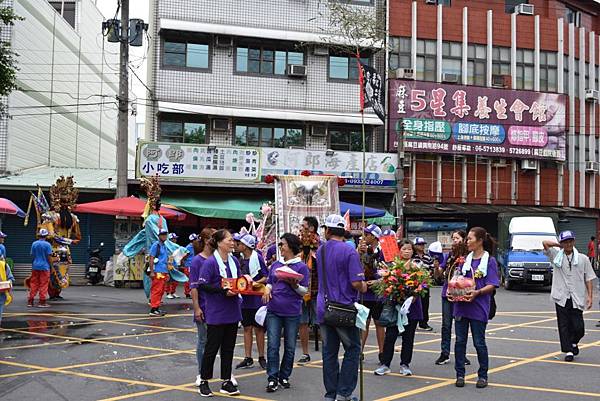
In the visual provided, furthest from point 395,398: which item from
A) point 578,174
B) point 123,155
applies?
point 578,174

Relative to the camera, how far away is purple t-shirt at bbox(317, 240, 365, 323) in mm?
6930

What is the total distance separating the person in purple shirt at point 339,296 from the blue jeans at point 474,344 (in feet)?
5.86

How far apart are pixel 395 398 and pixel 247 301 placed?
252cm

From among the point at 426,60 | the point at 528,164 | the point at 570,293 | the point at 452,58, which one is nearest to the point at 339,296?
the point at 570,293

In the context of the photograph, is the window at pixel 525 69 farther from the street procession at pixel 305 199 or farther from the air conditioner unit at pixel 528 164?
the air conditioner unit at pixel 528 164

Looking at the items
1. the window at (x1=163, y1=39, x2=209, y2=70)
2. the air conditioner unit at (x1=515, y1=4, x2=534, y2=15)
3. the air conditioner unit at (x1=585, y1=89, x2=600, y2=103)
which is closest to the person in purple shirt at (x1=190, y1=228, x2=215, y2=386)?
the window at (x1=163, y1=39, x2=209, y2=70)

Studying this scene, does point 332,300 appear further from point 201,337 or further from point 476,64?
point 476,64

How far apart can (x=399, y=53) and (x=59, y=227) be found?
17530 mm

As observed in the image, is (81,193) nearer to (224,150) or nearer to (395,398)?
(224,150)

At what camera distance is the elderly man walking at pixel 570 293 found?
1009 centimetres

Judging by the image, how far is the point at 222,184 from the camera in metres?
25.7

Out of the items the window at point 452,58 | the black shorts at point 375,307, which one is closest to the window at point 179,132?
the window at point 452,58

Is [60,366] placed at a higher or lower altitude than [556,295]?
lower

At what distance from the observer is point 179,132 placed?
89.7 ft
